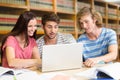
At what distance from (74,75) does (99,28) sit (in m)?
1.02

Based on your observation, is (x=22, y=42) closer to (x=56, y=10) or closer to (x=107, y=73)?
(x=107, y=73)

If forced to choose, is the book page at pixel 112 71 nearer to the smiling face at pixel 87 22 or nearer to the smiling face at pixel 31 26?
the smiling face at pixel 87 22

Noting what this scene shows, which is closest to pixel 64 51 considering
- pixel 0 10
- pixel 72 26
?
pixel 0 10

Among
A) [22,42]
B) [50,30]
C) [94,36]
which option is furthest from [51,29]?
[94,36]

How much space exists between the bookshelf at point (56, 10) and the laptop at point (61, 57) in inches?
49.0

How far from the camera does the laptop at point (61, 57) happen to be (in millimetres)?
1659

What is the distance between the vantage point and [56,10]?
138 inches

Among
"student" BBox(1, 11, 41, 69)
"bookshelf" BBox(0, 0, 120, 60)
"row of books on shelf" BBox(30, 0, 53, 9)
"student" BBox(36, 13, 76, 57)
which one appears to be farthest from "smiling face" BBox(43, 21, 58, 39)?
"row of books on shelf" BBox(30, 0, 53, 9)

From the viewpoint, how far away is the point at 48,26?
2.55 metres

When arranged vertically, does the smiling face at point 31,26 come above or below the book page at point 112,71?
above

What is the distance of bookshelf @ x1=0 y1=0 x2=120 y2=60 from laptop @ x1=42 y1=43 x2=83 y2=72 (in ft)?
4.09

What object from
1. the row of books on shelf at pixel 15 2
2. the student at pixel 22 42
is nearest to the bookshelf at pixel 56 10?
the row of books on shelf at pixel 15 2

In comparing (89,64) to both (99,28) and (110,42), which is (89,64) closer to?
(110,42)

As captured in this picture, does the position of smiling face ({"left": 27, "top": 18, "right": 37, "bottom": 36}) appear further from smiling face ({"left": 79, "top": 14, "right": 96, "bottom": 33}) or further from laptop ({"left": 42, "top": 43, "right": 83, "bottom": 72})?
laptop ({"left": 42, "top": 43, "right": 83, "bottom": 72})
